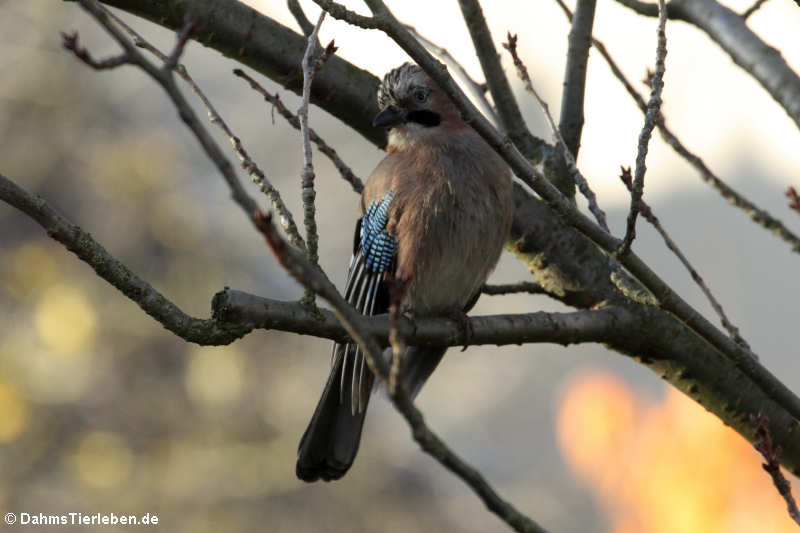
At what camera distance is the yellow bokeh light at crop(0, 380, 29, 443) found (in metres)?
6.47

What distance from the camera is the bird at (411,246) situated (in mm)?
3770

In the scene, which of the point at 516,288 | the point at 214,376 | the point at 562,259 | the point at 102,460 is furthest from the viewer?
the point at 214,376

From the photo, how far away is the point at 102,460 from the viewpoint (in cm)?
Answer: 661

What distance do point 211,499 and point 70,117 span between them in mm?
3032

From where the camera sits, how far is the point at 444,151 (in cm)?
405

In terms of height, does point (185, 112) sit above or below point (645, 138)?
below

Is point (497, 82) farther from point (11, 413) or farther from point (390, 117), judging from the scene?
point (11, 413)

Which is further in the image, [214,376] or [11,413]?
[214,376]

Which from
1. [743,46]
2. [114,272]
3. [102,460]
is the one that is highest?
[743,46]

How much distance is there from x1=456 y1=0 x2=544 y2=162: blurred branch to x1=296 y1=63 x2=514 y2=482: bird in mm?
111

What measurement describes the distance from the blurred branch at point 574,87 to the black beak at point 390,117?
59 centimetres

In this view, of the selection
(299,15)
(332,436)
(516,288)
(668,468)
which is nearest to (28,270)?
(332,436)

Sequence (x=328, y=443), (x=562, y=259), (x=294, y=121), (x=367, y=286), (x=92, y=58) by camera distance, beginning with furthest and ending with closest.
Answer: (x=367, y=286) < (x=328, y=443) < (x=562, y=259) < (x=294, y=121) < (x=92, y=58)

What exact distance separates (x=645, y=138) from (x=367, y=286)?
1.58m
